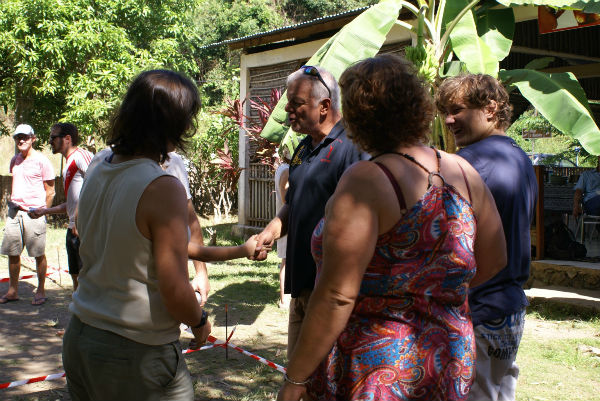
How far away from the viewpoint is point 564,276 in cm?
858

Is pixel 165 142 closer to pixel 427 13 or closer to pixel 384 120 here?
→ pixel 384 120

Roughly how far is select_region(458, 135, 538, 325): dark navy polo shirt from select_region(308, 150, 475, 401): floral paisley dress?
0.70 meters

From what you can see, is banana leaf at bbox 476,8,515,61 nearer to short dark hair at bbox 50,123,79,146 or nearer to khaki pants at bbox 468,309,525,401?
short dark hair at bbox 50,123,79,146

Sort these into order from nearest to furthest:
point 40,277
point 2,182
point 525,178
A: point 525,178, point 40,277, point 2,182

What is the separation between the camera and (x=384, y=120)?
2.08m

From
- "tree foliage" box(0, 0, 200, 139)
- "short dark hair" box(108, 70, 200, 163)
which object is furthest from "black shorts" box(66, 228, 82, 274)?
"tree foliage" box(0, 0, 200, 139)

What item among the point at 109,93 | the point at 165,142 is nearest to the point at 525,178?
the point at 165,142

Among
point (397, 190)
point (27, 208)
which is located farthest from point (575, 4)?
point (27, 208)

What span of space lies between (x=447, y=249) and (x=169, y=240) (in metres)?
0.94

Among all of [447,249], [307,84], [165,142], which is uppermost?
[307,84]

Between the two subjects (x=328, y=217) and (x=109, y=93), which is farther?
(x=109, y=93)

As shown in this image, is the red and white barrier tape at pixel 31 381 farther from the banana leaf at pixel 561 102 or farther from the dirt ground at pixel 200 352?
the banana leaf at pixel 561 102

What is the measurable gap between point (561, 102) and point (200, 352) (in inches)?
170

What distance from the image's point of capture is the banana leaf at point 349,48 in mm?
6555
